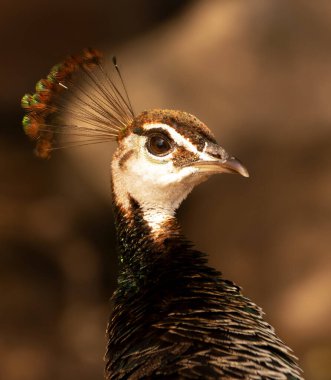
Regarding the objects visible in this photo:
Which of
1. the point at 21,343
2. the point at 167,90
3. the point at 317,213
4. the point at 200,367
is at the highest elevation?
the point at 167,90

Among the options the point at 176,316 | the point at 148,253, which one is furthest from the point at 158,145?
the point at 176,316

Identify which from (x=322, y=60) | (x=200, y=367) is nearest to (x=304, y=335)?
(x=322, y=60)

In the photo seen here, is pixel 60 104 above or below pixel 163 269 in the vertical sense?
above

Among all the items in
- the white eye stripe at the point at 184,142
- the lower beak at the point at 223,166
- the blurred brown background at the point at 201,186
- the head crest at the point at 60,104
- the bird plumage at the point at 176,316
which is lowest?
the bird plumage at the point at 176,316

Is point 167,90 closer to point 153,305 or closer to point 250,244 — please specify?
point 250,244

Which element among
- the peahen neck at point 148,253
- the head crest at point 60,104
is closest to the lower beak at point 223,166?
the peahen neck at point 148,253

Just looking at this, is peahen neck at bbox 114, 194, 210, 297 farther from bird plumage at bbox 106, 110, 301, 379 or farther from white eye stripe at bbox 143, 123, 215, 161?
white eye stripe at bbox 143, 123, 215, 161

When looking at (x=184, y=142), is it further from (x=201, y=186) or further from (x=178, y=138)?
(x=201, y=186)

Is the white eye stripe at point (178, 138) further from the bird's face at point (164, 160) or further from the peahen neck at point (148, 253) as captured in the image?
the peahen neck at point (148, 253)
